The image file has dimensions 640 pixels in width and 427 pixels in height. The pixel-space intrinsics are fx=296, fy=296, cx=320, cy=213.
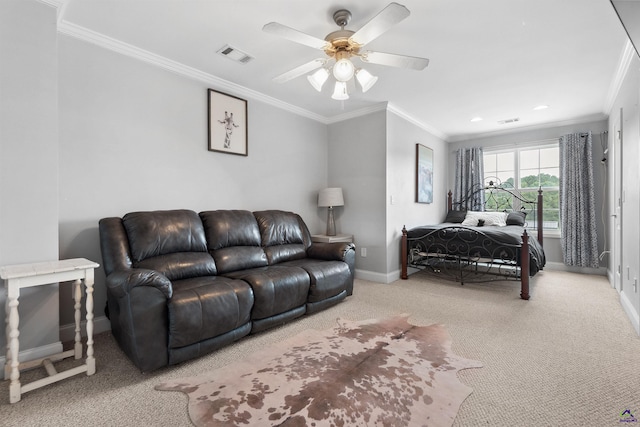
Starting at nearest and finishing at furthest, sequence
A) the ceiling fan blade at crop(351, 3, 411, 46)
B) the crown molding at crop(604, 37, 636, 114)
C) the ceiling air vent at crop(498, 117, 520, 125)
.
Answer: the ceiling fan blade at crop(351, 3, 411, 46) < the crown molding at crop(604, 37, 636, 114) < the ceiling air vent at crop(498, 117, 520, 125)

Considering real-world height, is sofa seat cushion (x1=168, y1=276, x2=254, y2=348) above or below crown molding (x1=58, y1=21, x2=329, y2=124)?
below

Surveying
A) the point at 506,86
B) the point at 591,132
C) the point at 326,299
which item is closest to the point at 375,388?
the point at 326,299

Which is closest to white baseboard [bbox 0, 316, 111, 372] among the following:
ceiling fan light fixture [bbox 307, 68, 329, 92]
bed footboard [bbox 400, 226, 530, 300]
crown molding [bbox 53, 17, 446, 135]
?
crown molding [bbox 53, 17, 446, 135]

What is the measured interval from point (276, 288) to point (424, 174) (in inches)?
143

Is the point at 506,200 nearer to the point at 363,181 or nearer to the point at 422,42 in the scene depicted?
the point at 363,181

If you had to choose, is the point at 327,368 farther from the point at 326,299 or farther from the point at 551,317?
the point at 551,317

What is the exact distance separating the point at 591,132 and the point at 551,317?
3526 millimetres

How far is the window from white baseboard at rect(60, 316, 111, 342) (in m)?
6.07

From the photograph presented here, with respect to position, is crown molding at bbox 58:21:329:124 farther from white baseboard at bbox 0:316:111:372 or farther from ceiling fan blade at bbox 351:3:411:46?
white baseboard at bbox 0:316:111:372

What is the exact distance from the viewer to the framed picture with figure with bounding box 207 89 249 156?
10.8 ft

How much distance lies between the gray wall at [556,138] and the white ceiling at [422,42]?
32.8 inches

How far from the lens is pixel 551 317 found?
2814 mm

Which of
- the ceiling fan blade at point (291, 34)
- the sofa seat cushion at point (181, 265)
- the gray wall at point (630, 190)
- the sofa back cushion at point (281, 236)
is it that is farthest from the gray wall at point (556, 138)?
the sofa seat cushion at point (181, 265)

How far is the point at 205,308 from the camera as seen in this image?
1.99 m
